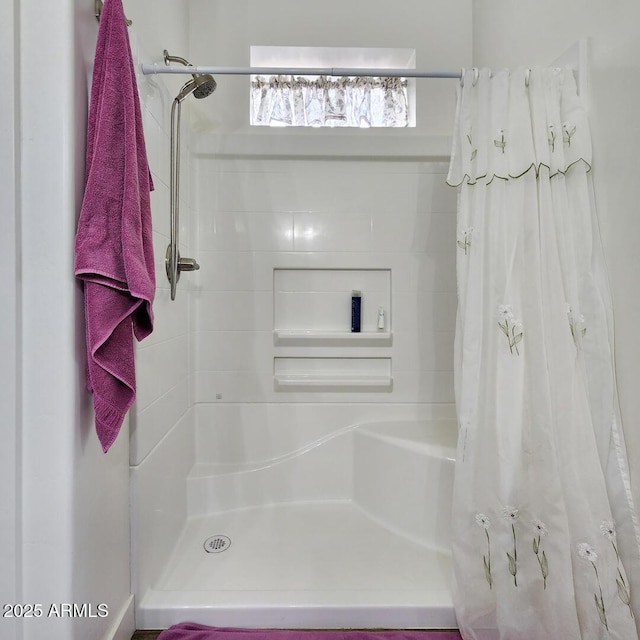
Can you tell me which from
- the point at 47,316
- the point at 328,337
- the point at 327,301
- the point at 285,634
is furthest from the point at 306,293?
the point at 285,634

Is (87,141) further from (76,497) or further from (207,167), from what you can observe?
(207,167)

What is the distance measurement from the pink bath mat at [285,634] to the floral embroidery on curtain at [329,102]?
2.12 m

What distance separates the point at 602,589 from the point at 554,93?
141 cm

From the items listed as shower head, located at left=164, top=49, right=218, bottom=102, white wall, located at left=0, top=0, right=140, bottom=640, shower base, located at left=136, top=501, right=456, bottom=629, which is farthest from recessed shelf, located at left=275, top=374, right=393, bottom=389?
shower head, located at left=164, top=49, right=218, bottom=102

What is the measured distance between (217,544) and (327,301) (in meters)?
1.16

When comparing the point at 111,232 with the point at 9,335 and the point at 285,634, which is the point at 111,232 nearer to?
the point at 9,335

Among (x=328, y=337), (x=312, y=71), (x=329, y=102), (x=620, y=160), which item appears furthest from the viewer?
(x=329, y=102)

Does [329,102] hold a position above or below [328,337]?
above

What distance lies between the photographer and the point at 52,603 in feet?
2.81

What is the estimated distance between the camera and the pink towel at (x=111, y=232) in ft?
2.74

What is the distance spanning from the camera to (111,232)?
2.82 ft

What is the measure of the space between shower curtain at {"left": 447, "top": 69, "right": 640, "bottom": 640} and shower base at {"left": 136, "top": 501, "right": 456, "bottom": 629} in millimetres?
221

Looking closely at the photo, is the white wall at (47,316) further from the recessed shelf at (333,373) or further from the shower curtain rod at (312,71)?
the recessed shelf at (333,373)

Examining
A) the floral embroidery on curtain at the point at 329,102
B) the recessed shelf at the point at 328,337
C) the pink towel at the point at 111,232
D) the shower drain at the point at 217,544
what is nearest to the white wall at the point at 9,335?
the pink towel at the point at 111,232
